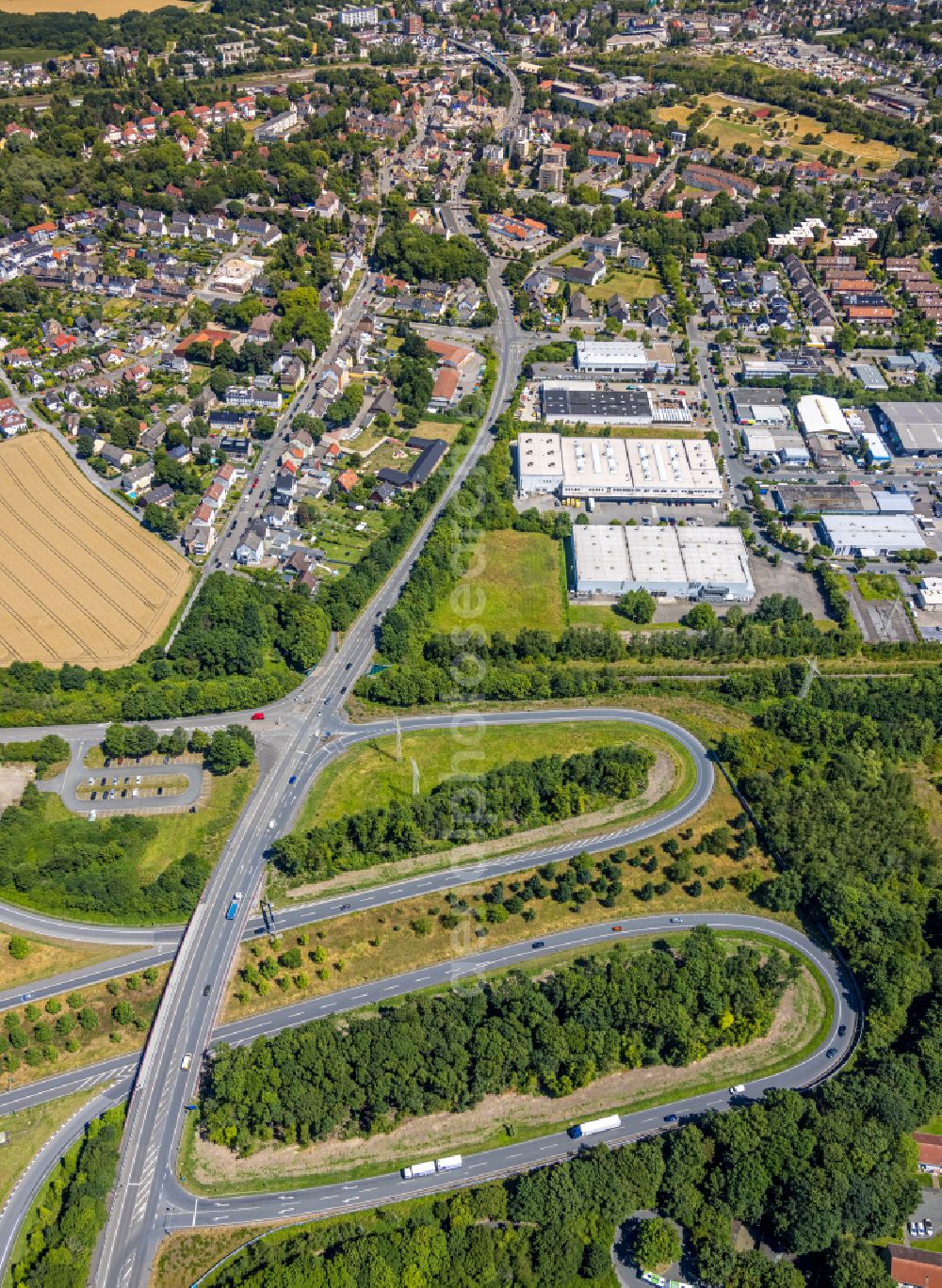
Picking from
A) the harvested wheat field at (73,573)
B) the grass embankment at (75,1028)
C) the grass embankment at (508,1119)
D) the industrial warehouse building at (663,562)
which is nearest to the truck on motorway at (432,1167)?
the grass embankment at (508,1119)

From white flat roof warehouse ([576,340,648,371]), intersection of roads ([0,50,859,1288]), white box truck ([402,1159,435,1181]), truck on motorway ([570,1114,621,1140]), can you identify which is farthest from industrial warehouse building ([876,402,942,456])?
white box truck ([402,1159,435,1181])

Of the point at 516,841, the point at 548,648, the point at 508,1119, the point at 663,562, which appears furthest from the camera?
the point at 663,562

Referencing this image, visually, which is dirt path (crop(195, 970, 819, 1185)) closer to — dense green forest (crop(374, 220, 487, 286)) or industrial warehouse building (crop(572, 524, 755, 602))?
industrial warehouse building (crop(572, 524, 755, 602))

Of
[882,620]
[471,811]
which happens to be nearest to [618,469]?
[882,620]

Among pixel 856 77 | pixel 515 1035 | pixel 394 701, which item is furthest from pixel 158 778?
pixel 856 77

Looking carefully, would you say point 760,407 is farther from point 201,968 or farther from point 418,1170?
point 418,1170

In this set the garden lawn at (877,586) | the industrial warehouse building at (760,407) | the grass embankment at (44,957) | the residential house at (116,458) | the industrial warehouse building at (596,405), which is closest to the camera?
the grass embankment at (44,957)

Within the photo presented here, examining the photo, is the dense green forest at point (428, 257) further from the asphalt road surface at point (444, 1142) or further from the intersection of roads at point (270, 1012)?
the asphalt road surface at point (444, 1142)
